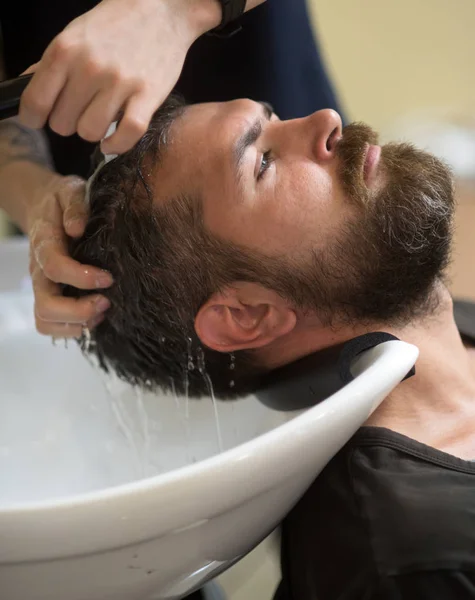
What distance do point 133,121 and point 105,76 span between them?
54 millimetres

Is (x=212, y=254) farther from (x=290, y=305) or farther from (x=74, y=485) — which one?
(x=74, y=485)

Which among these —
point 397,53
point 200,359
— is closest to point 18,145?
point 200,359

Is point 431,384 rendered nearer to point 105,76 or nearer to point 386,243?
point 386,243

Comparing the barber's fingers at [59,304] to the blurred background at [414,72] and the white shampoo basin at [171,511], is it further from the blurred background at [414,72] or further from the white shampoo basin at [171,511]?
the blurred background at [414,72]

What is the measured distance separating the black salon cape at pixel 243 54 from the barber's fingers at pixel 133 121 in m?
0.38

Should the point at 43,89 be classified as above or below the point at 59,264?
above

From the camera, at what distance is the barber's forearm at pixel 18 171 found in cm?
100

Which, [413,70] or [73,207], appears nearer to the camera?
[73,207]

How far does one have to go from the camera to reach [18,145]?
1.04m

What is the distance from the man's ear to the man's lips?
190 mm

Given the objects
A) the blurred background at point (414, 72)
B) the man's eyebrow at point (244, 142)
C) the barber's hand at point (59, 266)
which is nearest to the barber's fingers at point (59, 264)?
the barber's hand at point (59, 266)

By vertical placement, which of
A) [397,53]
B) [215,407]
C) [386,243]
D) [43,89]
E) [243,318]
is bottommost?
[215,407]

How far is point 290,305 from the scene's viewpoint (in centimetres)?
92

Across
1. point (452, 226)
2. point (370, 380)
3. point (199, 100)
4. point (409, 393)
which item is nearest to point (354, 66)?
point (199, 100)
